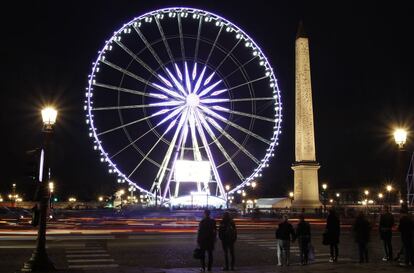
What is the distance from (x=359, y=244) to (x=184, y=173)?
1512 inches

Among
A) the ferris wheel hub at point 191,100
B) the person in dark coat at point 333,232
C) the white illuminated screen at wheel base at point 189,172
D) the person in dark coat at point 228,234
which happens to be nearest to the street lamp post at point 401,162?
the person in dark coat at point 333,232

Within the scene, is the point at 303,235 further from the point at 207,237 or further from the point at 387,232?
the point at 207,237

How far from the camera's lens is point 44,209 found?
14.7 m

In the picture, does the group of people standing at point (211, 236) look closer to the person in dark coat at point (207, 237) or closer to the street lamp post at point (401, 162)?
the person in dark coat at point (207, 237)

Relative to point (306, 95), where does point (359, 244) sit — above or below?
below

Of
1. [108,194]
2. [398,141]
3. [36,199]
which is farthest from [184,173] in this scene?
[108,194]

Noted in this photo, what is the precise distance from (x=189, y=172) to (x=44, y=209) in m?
39.6

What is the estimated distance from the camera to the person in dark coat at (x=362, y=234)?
16422 millimetres

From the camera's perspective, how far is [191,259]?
17812 millimetres

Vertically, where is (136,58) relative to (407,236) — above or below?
above

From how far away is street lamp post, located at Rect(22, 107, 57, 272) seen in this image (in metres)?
14.0

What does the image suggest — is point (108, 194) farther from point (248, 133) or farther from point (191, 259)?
point (191, 259)

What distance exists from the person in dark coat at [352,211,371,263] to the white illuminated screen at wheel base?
36617 mm

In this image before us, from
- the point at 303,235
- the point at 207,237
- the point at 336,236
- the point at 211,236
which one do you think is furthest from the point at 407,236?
the point at 207,237
